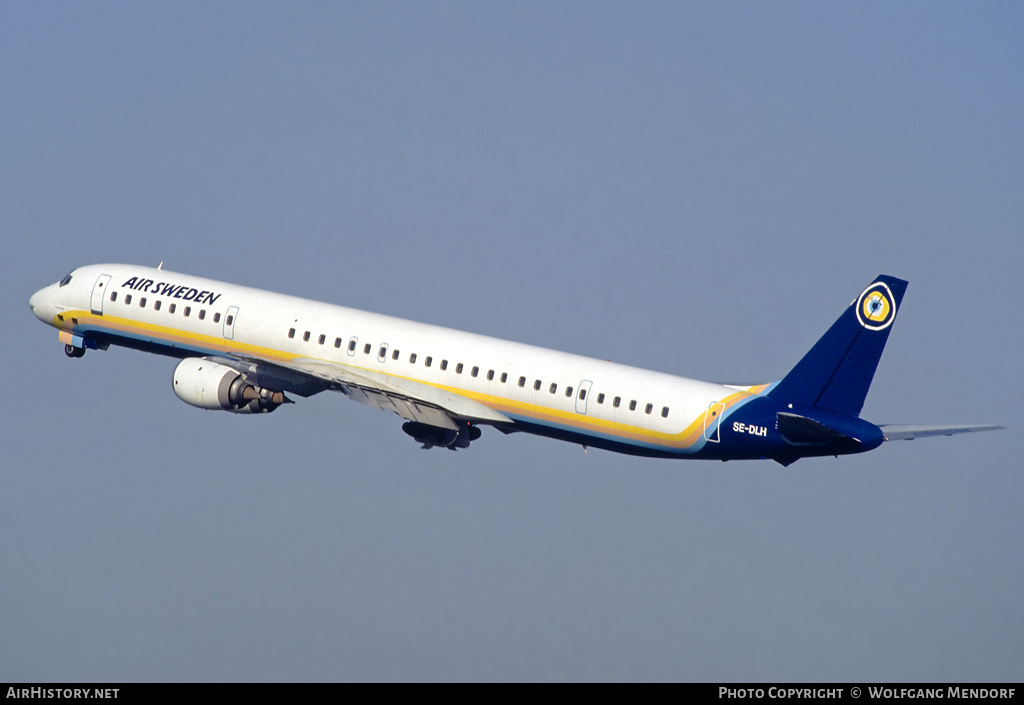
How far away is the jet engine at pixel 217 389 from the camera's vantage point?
260 feet

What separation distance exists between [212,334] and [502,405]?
1431 centimetres

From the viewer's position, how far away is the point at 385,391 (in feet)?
254

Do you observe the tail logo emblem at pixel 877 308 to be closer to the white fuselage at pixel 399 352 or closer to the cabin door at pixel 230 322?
the white fuselage at pixel 399 352

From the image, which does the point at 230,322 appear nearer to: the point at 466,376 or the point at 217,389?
the point at 217,389

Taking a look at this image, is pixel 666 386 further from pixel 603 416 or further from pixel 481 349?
pixel 481 349

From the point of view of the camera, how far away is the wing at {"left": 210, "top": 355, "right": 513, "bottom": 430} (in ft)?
254

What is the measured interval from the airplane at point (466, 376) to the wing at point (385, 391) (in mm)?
61

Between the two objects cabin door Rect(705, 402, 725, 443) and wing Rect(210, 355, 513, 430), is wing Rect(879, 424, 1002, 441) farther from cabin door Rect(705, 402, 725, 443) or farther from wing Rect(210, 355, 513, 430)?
wing Rect(210, 355, 513, 430)

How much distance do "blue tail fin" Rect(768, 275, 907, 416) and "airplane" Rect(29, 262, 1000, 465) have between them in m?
0.04

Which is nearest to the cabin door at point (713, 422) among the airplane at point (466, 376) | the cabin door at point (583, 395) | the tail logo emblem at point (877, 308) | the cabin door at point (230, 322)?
the airplane at point (466, 376)

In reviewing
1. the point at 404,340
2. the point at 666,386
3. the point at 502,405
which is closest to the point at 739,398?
the point at 666,386

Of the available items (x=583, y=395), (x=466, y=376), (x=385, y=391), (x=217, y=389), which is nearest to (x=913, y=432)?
(x=583, y=395)

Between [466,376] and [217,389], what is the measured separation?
10.9m
